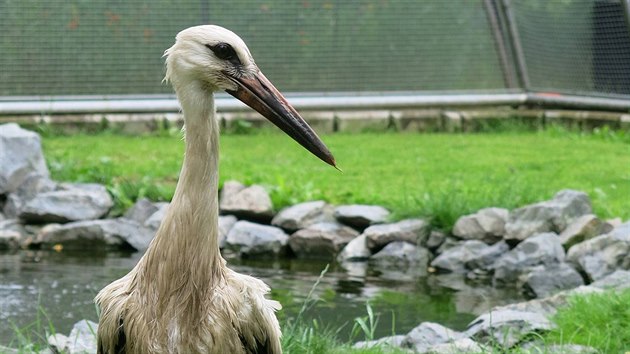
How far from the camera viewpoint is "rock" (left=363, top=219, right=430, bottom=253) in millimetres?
8977

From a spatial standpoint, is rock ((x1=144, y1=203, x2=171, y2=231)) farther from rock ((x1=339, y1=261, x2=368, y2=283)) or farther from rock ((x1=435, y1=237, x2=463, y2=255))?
rock ((x1=435, y1=237, x2=463, y2=255))

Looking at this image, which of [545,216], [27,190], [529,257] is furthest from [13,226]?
[545,216]

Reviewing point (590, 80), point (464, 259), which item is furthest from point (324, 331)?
point (590, 80)

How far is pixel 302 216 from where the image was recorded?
9.20 metres

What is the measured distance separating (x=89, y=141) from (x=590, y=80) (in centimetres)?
619

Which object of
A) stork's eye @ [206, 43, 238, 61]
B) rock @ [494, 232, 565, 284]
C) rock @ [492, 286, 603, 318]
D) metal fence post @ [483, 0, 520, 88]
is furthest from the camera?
metal fence post @ [483, 0, 520, 88]

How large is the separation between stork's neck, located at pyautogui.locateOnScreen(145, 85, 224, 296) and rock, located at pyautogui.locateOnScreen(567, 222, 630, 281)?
173 inches

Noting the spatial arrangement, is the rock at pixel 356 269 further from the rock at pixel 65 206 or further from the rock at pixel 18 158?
the rock at pixel 18 158

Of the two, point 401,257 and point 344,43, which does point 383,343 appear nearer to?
point 401,257

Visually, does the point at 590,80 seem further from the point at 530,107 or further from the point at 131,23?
the point at 131,23

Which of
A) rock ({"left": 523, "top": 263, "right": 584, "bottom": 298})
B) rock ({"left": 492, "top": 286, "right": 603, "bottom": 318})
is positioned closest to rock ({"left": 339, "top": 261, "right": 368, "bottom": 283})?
rock ({"left": 523, "top": 263, "right": 584, "bottom": 298})

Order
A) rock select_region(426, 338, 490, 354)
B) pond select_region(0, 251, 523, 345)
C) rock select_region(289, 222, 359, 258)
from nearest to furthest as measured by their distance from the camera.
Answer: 1. rock select_region(426, 338, 490, 354)
2. pond select_region(0, 251, 523, 345)
3. rock select_region(289, 222, 359, 258)

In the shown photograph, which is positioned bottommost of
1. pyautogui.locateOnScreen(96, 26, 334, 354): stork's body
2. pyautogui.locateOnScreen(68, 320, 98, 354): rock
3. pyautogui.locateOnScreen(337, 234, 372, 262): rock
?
pyautogui.locateOnScreen(337, 234, 372, 262): rock

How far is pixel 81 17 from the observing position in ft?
43.1
